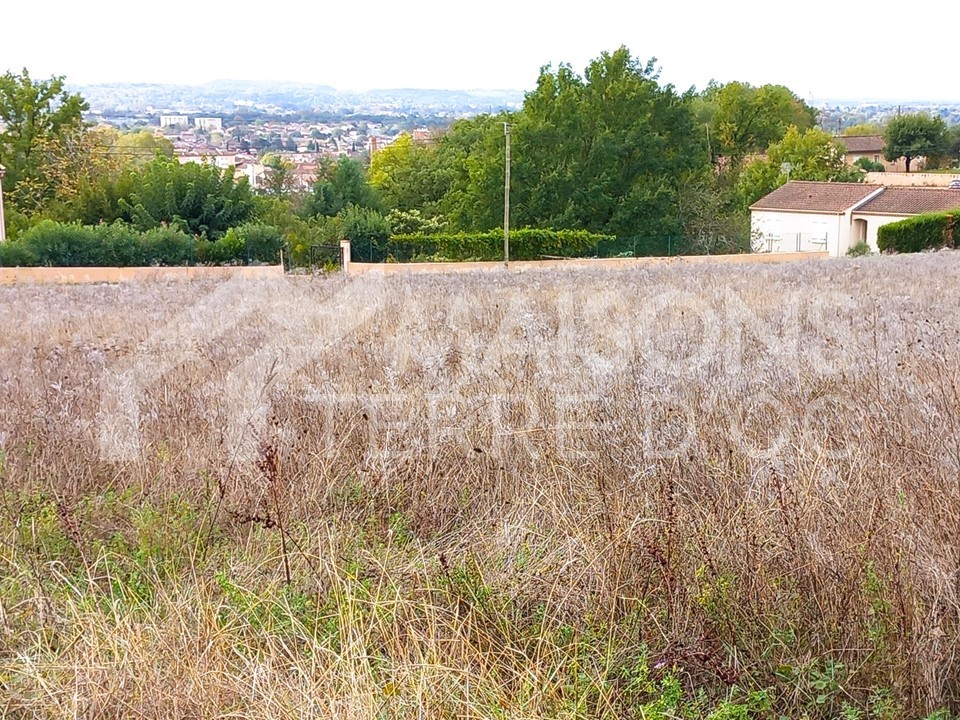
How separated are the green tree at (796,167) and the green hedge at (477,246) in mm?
28472

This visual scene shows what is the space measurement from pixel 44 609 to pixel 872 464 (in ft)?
11.0

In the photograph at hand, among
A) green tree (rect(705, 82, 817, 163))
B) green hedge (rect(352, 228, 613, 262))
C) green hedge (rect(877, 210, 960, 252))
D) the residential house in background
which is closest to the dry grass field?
green hedge (rect(352, 228, 613, 262))

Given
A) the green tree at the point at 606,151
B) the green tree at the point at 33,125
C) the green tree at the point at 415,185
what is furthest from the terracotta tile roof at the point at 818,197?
the green tree at the point at 33,125

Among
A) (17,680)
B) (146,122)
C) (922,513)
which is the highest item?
(146,122)

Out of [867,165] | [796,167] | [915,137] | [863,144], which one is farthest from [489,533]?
[863,144]

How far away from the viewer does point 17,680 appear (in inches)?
130

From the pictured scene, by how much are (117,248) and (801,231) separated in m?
31.8

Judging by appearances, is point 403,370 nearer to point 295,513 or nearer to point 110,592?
point 295,513

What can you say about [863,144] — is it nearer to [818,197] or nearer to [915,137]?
[915,137]

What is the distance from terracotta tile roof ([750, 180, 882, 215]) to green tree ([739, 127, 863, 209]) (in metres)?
12.2

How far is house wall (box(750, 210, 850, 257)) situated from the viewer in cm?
4697

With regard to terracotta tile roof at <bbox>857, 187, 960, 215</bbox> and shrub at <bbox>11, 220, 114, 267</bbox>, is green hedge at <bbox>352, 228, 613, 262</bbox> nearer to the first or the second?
shrub at <bbox>11, 220, 114, 267</bbox>

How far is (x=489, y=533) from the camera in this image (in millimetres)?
4332

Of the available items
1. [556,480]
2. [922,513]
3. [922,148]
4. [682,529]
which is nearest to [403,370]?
[556,480]
